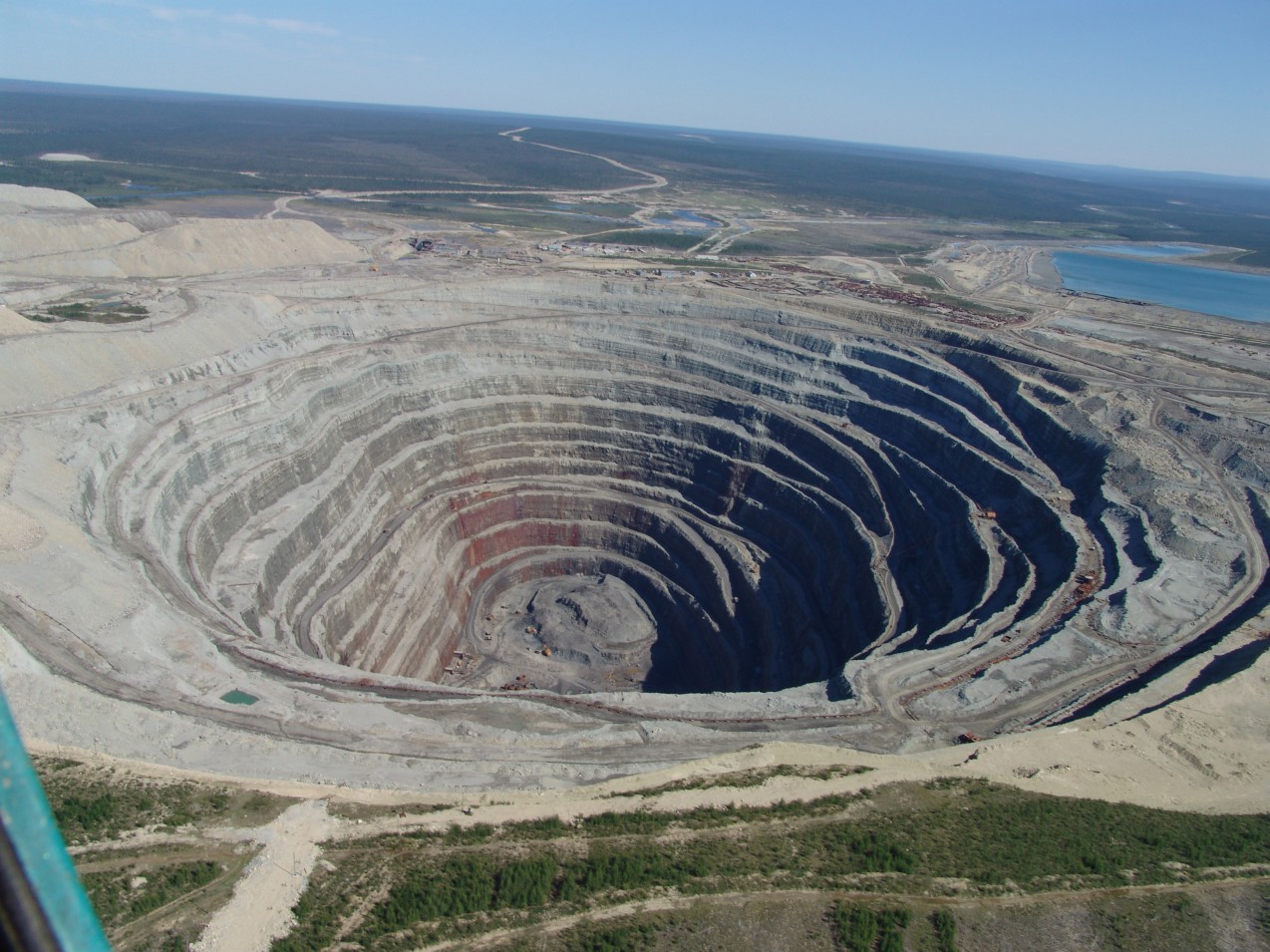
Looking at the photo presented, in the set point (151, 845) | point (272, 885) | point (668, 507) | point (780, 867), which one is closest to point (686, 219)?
point (668, 507)

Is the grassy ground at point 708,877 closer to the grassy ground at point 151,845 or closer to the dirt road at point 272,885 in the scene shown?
the grassy ground at point 151,845

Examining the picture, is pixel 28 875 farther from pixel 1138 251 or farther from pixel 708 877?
pixel 1138 251

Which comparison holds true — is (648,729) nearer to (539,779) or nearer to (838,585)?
(539,779)

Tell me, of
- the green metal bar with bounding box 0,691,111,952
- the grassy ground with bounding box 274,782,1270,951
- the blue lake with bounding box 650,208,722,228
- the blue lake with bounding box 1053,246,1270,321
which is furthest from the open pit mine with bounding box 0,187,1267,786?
the blue lake with bounding box 650,208,722,228

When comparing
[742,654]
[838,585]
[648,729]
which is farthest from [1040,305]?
[648,729]

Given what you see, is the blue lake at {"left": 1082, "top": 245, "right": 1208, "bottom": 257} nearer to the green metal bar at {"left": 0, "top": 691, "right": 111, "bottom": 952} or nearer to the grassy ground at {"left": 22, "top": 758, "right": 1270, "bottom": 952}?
the grassy ground at {"left": 22, "top": 758, "right": 1270, "bottom": 952}

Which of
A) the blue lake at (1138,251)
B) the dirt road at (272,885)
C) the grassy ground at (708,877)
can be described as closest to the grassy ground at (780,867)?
the grassy ground at (708,877)
